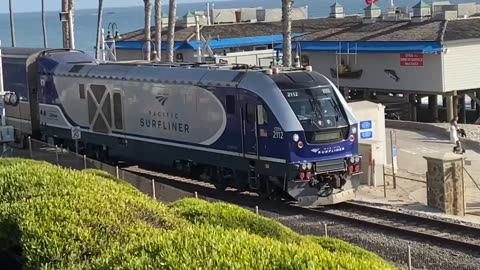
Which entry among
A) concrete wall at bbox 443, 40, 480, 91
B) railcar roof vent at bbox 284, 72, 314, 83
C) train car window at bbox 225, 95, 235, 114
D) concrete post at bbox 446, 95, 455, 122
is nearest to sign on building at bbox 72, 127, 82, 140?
train car window at bbox 225, 95, 235, 114

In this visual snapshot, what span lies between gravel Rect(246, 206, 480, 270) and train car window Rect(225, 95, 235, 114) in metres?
2.98

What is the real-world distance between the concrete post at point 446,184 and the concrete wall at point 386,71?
70.0 feet

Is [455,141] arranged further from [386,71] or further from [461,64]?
[386,71]

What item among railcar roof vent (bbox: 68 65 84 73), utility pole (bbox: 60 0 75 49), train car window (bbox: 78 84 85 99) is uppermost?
utility pole (bbox: 60 0 75 49)

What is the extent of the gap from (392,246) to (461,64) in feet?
89.3

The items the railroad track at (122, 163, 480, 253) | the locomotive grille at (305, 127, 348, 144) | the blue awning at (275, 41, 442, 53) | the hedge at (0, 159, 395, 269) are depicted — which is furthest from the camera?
the blue awning at (275, 41, 442, 53)

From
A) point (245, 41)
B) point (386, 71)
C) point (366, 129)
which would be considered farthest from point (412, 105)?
point (366, 129)

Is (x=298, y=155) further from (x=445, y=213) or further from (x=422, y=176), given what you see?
(x=422, y=176)

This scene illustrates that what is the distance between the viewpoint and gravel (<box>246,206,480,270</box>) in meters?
14.8

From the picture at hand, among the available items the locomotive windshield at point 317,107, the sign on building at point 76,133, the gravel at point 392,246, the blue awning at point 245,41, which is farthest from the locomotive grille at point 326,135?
the blue awning at point 245,41

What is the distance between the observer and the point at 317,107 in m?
19.6

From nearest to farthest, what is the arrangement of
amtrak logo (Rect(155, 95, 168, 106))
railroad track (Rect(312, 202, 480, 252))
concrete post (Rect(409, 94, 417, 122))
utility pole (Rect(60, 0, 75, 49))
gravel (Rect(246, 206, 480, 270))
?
1. gravel (Rect(246, 206, 480, 270))
2. railroad track (Rect(312, 202, 480, 252))
3. amtrak logo (Rect(155, 95, 168, 106))
4. utility pole (Rect(60, 0, 75, 49))
5. concrete post (Rect(409, 94, 417, 122))

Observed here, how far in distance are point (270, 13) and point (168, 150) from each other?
41.8 metres

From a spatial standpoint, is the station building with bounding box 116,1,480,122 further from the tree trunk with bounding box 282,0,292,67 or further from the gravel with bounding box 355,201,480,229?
the gravel with bounding box 355,201,480,229
